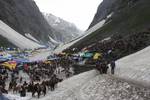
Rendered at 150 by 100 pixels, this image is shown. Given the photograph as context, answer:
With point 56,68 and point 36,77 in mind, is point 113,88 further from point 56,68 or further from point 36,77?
point 56,68

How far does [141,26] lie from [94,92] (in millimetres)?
70195

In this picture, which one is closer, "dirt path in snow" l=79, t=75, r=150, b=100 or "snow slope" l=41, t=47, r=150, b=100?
"dirt path in snow" l=79, t=75, r=150, b=100

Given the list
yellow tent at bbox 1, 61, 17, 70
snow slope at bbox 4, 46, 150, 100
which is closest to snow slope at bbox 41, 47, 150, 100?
snow slope at bbox 4, 46, 150, 100

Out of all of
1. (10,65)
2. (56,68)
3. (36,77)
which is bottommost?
(36,77)

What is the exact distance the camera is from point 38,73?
7344 centimetres

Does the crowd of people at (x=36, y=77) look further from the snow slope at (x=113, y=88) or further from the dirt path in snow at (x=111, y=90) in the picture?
the dirt path in snow at (x=111, y=90)

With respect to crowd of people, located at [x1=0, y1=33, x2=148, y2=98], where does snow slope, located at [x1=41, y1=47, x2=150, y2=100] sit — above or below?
below

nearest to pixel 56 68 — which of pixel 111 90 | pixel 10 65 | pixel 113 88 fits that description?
pixel 10 65

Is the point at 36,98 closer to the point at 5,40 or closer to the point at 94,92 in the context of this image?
the point at 94,92

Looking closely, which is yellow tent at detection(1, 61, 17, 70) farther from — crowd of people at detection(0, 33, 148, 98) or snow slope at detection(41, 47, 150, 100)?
snow slope at detection(41, 47, 150, 100)

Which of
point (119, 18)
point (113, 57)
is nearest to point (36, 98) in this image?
point (113, 57)

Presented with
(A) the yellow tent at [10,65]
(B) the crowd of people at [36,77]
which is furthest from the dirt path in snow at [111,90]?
(A) the yellow tent at [10,65]

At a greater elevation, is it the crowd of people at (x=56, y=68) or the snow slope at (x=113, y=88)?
the crowd of people at (x=56, y=68)

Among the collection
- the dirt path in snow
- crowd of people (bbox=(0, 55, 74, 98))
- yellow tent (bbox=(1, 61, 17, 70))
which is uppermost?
yellow tent (bbox=(1, 61, 17, 70))
